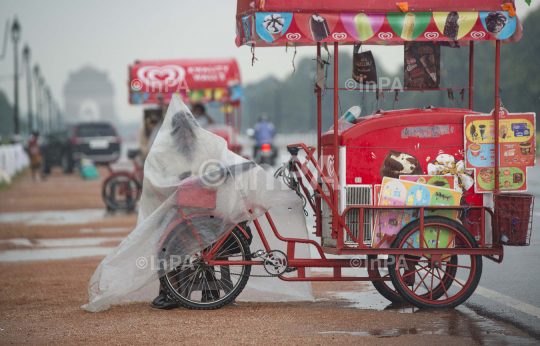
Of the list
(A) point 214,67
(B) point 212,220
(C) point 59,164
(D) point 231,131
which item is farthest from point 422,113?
(C) point 59,164

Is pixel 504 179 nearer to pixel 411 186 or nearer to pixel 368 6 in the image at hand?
pixel 411 186

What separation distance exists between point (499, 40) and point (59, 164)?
95.7 feet

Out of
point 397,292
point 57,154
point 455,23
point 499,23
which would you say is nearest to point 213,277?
point 397,292

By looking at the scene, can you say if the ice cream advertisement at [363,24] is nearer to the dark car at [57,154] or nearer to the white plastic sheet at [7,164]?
the white plastic sheet at [7,164]

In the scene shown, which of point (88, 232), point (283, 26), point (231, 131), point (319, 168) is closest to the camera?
point (283, 26)

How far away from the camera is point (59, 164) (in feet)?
105

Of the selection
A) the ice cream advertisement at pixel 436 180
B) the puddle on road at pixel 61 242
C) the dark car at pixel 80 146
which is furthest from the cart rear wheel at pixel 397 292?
the dark car at pixel 80 146

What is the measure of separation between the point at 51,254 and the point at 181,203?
4.37 metres

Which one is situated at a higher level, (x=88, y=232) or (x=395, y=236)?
(x=395, y=236)

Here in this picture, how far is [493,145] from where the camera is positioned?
17.7 feet

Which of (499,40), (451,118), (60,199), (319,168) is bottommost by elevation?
(60,199)

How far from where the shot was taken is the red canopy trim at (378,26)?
5.17 m

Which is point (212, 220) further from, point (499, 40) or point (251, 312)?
point (499, 40)

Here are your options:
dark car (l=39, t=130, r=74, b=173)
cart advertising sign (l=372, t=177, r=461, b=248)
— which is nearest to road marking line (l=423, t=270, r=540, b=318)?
cart advertising sign (l=372, t=177, r=461, b=248)
